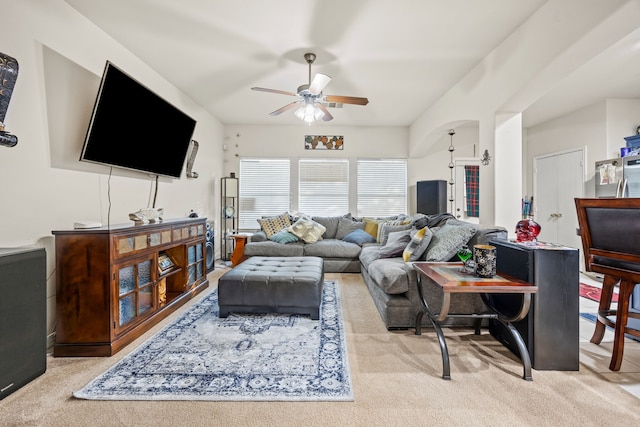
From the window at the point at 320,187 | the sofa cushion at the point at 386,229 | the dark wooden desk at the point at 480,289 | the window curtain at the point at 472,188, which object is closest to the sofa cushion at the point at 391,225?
the sofa cushion at the point at 386,229

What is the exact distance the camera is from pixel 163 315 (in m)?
2.71

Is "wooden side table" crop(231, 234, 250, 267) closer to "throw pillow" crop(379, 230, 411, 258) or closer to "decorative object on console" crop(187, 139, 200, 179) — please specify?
"decorative object on console" crop(187, 139, 200, 179)

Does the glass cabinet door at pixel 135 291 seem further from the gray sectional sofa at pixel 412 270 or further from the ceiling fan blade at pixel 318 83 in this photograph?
the ceiling fan blade at pixel 318 83

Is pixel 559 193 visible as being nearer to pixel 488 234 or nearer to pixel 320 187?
pixel 488 234

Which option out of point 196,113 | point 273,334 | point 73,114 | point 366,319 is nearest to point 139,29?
point 73,114

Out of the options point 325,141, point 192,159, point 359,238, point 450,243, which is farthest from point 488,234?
point 192,159

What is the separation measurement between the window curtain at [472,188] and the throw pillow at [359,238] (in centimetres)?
216

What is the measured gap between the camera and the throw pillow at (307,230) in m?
4.77

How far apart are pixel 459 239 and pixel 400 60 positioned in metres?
1.98

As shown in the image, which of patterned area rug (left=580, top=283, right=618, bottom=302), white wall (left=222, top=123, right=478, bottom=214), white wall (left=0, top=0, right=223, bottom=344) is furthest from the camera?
white wall (left=222, top=123, right=478, bottom=214)

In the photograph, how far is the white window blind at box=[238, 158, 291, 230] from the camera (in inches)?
227

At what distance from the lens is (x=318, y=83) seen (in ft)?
9.02

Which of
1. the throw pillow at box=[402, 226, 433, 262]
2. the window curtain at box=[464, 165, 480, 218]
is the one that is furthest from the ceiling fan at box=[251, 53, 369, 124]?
the window curtain at box=[464, 165, 480, 218]

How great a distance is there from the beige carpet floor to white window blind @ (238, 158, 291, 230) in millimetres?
3899
